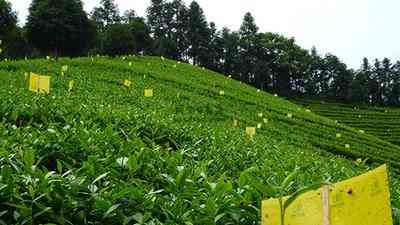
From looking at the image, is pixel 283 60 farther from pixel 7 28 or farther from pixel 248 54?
pixel 7 28

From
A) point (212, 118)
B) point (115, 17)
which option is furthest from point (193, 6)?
point (212, 118)

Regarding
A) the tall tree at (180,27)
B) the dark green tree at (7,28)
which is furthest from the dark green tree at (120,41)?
the tall tree at (180,27)

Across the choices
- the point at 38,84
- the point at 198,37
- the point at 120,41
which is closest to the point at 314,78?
the point at 198,37

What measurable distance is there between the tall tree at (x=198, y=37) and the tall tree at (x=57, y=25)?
108 feet

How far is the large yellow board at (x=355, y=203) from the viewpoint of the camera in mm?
2229

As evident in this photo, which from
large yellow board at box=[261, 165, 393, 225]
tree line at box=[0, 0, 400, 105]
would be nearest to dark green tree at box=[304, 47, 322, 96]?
tree line at box=[0, 0, 400, 105]

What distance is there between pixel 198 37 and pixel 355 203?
66277 mm

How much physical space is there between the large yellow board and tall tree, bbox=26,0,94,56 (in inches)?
1232

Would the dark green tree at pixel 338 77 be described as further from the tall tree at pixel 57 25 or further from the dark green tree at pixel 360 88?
the tall tree at pixel 57 25

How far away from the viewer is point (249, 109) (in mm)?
21594

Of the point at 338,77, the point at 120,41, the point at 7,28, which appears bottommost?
the point at 338,77

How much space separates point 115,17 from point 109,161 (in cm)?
7012

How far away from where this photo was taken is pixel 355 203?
2225 millimetres

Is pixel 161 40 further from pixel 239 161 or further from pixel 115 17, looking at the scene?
pixel 239 161
